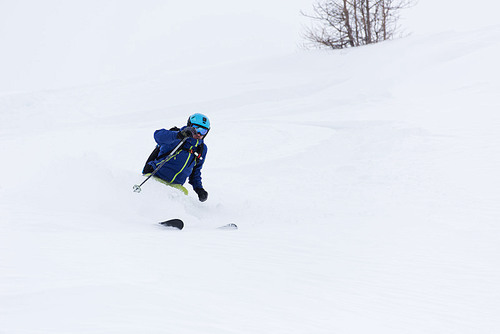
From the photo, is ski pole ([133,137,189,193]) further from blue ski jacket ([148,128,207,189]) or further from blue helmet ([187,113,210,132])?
blue helmet ([187,113,210,132])

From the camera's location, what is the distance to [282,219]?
6531mm

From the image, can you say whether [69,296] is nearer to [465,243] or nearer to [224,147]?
[465,243]

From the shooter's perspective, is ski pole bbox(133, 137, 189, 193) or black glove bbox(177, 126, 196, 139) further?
black glove bbox(177, 126, 196, 139)

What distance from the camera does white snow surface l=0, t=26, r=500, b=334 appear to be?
2.95 metres

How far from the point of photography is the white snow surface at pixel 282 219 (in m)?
2.95

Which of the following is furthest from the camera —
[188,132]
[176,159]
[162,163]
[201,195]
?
[201,195]

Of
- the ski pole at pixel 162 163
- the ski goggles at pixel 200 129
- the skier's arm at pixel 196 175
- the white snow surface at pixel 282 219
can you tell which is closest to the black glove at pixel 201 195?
the skier's arm at pixel 196 175

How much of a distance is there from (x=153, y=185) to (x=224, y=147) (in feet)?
17.5

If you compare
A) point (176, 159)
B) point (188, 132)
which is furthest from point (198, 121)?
point (176, 159)

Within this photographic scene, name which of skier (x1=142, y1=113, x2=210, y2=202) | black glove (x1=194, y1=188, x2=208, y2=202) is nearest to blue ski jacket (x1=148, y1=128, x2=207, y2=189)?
skier (x1=142, y1=113, x2=210, y2=202)

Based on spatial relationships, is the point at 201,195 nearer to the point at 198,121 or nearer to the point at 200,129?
the point at 200,129

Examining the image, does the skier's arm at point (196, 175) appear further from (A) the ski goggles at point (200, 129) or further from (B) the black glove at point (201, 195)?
(A) the ski goggles at point (200, 129)

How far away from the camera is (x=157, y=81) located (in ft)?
64.1

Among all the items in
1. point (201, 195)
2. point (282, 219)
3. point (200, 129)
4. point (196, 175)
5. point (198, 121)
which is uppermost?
point (198, 121)
